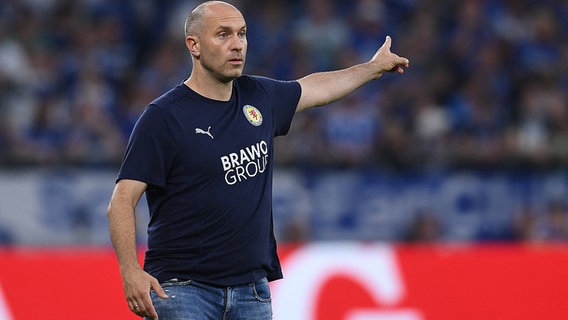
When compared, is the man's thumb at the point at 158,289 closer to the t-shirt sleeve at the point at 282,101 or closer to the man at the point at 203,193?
the man at the point at 203,193

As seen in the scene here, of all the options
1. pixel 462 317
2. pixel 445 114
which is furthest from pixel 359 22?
pixel 462 317

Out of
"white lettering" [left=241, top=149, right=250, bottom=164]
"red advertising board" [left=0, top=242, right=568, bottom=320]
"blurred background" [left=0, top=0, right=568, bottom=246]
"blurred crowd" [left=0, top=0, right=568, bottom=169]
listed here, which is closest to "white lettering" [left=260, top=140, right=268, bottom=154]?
"white lettering" [left=241, top=149, right=250, bottom=164]

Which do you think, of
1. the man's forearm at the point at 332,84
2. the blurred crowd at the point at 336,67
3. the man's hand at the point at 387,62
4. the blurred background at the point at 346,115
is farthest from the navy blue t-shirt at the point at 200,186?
the blurred crowd at the point at 336,67

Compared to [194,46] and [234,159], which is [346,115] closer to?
[194,46]

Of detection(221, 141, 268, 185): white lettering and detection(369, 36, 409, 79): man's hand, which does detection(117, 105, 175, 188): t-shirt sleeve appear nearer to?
detection(221, 141, 268, 185): white lettering

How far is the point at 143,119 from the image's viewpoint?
4.91 m

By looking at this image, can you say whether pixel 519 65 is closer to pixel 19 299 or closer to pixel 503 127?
pixel 503 127

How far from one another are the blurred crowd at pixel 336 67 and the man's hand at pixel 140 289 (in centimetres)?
594

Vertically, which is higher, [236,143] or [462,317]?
[236,143]

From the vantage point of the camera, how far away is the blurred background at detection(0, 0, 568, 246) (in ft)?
34.7

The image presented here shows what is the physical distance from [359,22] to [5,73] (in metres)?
4.09

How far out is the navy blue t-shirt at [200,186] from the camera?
4.89m

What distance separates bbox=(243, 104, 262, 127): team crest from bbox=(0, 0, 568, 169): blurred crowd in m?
5.48

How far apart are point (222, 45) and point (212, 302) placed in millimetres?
1134
